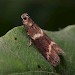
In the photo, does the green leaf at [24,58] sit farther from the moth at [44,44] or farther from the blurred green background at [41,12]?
the blurred green background at [41,12]

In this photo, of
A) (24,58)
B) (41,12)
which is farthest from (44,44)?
(41,12)

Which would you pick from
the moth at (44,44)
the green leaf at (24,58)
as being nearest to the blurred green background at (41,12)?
the moth at (44,44)

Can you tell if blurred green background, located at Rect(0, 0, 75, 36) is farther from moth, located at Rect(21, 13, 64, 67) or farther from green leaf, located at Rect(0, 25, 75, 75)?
green leaf, located at Rect(0, 25, 75, 75)

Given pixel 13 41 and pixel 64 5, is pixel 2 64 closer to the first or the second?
pixel 13 41

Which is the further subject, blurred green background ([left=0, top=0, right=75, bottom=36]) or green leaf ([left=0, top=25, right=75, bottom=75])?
blurred green background ([left=0, top=0, right=75, bottom=36])

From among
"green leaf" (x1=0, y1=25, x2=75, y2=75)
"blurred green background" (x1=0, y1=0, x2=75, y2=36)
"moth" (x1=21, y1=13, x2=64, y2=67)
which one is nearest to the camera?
"green leaf" (x1=0, y1=25, x2=75, y2=75)

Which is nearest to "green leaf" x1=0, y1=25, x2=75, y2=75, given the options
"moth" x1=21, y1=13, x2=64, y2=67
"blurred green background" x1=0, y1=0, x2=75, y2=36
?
"moth" x1=21, y1=13, x2=64, y2=67

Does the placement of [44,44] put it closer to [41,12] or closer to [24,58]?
[24,58]

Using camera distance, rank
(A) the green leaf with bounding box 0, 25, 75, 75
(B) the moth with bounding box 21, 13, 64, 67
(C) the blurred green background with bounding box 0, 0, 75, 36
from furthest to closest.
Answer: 1. (C) the blurred green background with bounding box 0, 0, 75, 36
2. (B) the moth with bounding box 21, 13, 64, 67
3. (A) the green leaf with bounding box 0, 25, 75, 75
